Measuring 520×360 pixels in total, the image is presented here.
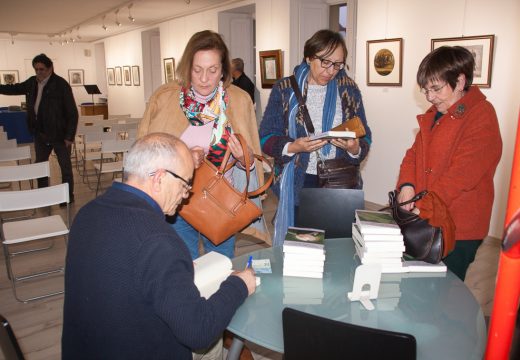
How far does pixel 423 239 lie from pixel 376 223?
0.20m

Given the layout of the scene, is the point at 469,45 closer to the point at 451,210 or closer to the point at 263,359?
the point at 451,210

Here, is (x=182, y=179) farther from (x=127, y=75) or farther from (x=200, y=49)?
(x=127, y=75)

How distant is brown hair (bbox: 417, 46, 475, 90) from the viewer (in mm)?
1931

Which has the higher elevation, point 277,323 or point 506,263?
point 506,263

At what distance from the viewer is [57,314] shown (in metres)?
3.18

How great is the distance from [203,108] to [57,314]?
2.03m

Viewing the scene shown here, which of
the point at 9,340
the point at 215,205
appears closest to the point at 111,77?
the point at 215,205

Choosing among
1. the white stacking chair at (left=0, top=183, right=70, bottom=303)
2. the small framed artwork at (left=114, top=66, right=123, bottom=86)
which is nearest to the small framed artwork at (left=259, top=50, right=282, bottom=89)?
the white stacking chair at (left=0, top=183, right=70, bottom=303)

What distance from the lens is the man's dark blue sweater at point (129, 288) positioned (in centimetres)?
115

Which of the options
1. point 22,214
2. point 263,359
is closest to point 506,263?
point 263,359

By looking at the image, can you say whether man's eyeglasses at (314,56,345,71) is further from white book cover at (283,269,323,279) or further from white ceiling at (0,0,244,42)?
white ceiling at (0,0,244,42)

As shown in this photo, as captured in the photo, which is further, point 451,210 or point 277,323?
point 451,210

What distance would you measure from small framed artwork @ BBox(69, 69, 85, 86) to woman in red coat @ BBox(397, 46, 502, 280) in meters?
18.1

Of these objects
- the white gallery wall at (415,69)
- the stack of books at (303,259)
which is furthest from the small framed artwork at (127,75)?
the stack of books at (303,259)
